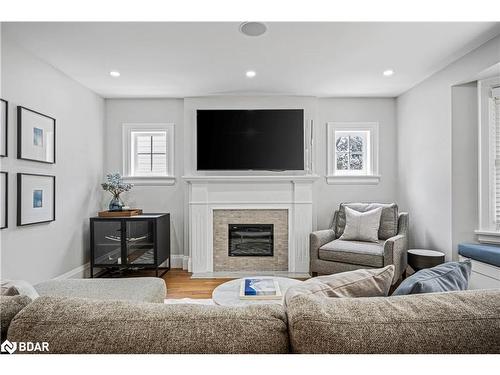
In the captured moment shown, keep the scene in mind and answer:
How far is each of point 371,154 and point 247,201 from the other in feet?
6.07

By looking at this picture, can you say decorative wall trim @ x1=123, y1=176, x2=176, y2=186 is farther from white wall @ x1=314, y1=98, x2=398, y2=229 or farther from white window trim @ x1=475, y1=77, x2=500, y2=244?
white window trim @ x1=475, y1=77, x2=500, y2=244

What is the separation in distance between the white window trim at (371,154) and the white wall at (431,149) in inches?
12.1

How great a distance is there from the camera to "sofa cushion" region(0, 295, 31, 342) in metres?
0.87

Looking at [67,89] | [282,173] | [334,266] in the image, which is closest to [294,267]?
[334,266]

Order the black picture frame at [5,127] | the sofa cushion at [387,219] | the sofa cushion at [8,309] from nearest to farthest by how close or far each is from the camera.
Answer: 1. the sofa cushion at [8,309]
2. the black picture frame at [5,127]
3. the sofa cushion at [387,219]

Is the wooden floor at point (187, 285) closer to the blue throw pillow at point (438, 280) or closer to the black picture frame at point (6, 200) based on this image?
the black picture frame at point (6, 200)

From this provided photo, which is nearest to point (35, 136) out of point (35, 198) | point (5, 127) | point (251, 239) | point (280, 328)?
point (5, 127)

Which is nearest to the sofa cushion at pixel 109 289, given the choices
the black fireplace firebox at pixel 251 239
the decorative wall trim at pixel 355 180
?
the black fireplace firebox at pixel 251 239

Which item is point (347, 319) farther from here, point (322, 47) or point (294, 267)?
point (294, 267)

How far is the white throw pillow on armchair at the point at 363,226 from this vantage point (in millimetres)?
3449

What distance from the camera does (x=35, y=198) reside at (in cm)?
276

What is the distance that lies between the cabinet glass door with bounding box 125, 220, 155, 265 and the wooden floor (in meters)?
0.36

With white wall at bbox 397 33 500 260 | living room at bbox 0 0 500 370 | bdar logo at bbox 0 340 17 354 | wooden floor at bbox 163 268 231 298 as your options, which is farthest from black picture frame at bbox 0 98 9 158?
white wall at bbox 397 33 500 260

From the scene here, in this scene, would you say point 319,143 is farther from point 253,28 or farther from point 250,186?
point 253,28
